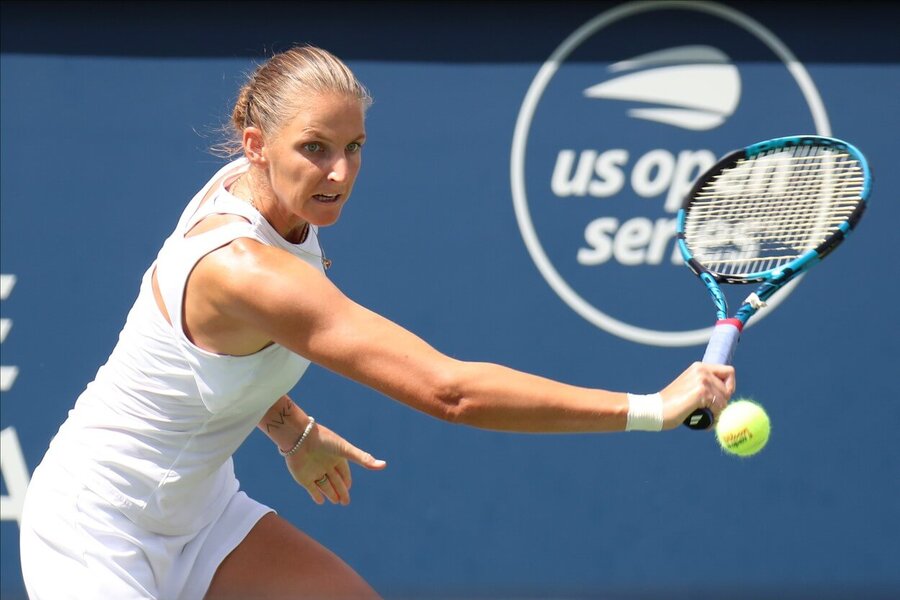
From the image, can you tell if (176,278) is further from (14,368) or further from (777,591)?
(777,591)

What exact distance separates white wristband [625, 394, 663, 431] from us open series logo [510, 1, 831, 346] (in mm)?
2153

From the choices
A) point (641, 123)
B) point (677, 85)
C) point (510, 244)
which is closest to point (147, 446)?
point (510, 244)

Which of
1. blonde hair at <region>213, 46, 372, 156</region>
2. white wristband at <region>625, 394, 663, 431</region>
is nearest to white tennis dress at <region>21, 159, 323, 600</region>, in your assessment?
blonde hair at <region>213, 46, 372, 156</region>

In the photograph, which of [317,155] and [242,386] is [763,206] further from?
[242,386]

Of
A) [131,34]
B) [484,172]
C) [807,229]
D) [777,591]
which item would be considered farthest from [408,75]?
[777,591]

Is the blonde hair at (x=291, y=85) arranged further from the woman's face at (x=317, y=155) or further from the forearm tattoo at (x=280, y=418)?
the forearm tattoo at (x=280, y=418)

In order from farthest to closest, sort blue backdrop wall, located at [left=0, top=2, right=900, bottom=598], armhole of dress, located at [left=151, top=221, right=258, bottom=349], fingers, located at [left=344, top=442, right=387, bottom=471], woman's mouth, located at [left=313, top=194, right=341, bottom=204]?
blue backdrop wall, located at [left=0, top=2, right=900, bottom=598], fingers, located at [left=344, top=442, right=387, bottom=471], woman's mouth, located at [left=313, top=194, right=341, bottom=204], armhole of dress, located at [left=151, top=221, right=258, bottom=349]

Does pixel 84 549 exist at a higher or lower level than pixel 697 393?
lower

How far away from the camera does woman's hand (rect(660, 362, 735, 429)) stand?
2.15 m

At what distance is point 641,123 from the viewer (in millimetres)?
4289

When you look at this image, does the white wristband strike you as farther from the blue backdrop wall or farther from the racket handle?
the blue backdrop wall

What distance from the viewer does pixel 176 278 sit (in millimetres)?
2346

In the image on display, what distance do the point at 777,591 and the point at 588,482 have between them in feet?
2.29

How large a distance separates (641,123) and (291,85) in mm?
2078
